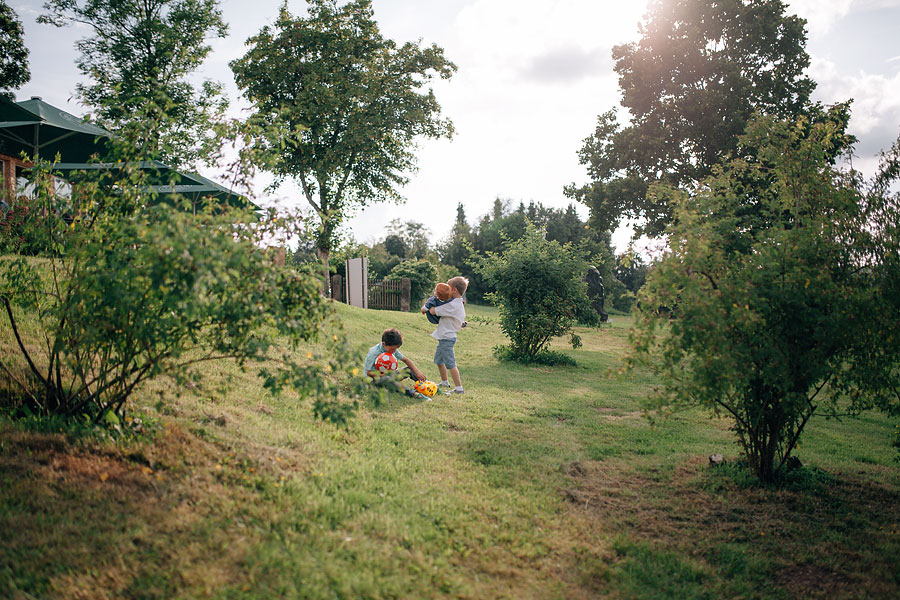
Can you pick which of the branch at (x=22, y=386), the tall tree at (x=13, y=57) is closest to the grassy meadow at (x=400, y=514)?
the branch at (x=22, y=386)

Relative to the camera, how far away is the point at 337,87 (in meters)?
20.6

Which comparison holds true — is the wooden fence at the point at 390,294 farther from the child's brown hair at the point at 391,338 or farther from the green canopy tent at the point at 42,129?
the child's brown hair at the point at 391,338

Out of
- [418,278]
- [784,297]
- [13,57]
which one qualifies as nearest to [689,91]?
[418,278]

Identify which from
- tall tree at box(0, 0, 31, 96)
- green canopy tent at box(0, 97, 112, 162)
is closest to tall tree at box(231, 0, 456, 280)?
green canopy tent at box(0, 97, 112, 162)

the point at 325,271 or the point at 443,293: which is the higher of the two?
the point at 325,271

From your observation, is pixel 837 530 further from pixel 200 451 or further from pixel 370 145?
pixel 370 145

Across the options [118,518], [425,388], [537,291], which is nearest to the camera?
[118,518]

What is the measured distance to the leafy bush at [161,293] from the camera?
9.66 feet

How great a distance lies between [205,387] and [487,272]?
8304mm

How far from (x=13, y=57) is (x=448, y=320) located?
2931 cm

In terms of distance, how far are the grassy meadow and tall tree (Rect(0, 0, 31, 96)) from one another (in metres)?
27.4

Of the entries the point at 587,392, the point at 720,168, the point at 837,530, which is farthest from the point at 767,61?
the point at 837,530

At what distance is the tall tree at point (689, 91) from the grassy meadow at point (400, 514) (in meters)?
16.4

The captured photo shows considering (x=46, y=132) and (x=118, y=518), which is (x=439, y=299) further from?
(x=46, y=132)
